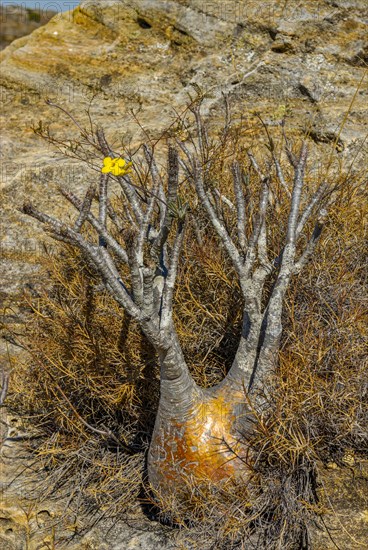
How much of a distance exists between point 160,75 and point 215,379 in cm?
341

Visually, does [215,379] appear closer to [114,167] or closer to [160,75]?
[114,167]

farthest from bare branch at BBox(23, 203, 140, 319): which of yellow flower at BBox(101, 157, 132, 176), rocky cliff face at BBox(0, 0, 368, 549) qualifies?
rocky cliff face at BBox(0, 0, 368, 549)

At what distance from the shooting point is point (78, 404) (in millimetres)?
3918

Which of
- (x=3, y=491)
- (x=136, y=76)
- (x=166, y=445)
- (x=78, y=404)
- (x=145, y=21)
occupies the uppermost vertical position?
(x=145, y=21)

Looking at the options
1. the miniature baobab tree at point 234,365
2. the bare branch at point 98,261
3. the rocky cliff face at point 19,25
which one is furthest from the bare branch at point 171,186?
Answer: the rocky cliff face at point 19,25

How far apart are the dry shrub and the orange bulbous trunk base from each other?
2.6 inches

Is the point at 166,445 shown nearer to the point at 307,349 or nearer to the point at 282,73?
the point at 307,349

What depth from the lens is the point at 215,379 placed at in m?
3.74

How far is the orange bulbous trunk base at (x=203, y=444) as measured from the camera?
3.19 m

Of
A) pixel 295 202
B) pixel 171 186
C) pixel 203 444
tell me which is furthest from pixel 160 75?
pixel 203 444

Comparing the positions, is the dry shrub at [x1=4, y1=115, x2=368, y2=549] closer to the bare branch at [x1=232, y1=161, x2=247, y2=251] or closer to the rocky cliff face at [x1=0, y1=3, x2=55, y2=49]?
the bare branch at [x1=232, y1=161, x2=247, y2=251]

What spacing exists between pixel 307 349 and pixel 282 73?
3.12 m

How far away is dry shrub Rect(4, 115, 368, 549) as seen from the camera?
3137 mm

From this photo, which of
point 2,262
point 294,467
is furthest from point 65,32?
point 294,467
